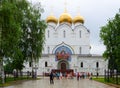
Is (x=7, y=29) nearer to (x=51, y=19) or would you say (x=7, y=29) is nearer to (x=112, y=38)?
(x=112, y=38)

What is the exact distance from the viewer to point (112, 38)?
5503 cm

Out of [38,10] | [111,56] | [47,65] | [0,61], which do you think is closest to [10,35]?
[0,61]

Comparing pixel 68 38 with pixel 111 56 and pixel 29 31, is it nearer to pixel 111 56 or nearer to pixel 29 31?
pixel 29 31

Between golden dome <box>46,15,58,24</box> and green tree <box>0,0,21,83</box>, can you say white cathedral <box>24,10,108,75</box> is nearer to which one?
golden dome <box>46,15,58,24</box>

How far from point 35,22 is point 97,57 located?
139 feet

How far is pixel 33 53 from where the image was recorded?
212 feet

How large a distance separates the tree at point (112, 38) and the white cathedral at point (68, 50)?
1622 inches

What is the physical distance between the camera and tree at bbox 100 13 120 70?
50781mm

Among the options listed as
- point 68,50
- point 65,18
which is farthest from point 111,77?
point 65,18

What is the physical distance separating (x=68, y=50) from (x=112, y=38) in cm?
4766

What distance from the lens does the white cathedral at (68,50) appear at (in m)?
99.8

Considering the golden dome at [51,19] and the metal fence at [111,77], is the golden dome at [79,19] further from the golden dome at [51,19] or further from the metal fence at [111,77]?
the metal fence at [111,77]

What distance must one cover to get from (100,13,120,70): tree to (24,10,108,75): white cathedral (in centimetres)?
4120

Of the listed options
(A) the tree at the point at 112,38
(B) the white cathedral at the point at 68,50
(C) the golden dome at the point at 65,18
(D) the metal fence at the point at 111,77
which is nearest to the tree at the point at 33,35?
(A) the tree at the point at 112,38
